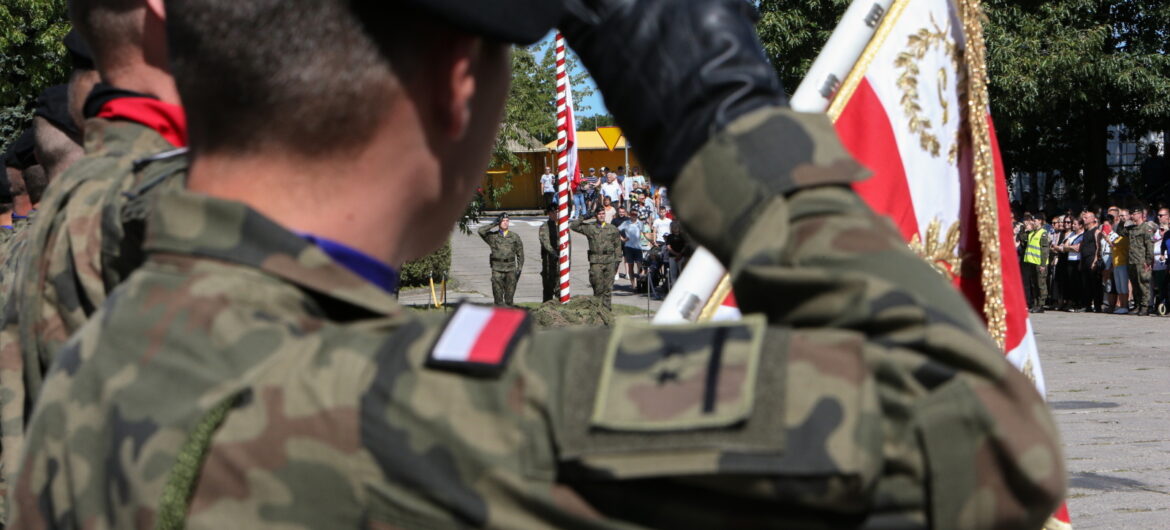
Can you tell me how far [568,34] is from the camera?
1.18 meters

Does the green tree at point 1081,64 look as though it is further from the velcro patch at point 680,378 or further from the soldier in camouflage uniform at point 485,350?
the velcro patch at point 680,378

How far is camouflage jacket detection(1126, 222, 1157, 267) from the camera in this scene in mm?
18047

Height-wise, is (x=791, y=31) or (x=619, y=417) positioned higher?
(x=791, y=31)

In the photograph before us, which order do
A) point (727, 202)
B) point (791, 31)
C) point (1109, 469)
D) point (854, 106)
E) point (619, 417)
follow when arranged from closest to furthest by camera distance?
point (619, 417), point (727, 202), point (854, 106), point (1109, 469), point (791, 31)

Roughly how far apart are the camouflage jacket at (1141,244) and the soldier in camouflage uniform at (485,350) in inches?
732

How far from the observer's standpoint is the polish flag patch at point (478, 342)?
3.23 ft

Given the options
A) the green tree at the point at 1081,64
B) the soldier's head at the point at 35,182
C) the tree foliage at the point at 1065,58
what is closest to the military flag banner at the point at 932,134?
the soldier's head at the point at 35,182

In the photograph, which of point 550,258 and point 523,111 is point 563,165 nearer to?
point 550,258

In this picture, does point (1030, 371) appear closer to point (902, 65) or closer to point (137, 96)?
point (902, 65)

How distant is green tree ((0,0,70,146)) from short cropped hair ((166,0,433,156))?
21.9m

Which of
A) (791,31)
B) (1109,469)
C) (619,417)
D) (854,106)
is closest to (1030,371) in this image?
(854,106)

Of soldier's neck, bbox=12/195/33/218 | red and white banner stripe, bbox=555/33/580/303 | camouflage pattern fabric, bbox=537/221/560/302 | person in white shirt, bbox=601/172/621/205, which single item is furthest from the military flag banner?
person in white shirt, bbox=601/172/621/205

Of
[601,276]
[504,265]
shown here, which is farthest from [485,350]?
[601,276]

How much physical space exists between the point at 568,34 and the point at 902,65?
1.75 metres
